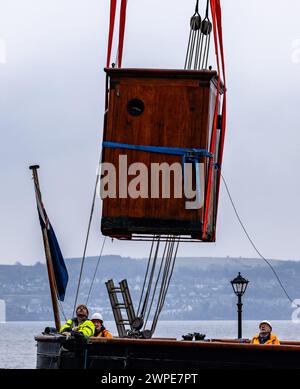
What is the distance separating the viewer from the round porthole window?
24.9m

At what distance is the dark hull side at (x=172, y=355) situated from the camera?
23.9 metres

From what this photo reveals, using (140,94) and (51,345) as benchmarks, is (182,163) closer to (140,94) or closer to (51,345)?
(140,94)

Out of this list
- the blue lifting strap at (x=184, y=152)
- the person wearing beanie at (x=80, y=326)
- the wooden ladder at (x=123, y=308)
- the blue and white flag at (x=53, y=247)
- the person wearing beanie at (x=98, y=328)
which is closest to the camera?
the blue lifting strap at (x=184, y=152)

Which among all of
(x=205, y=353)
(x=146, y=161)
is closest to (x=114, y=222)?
(x=146, y=161)

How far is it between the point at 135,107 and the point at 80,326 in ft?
12.8

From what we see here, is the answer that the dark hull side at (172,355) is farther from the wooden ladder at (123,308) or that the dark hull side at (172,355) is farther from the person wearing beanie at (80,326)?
the wooden ladder at (123,308)

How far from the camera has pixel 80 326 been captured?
2528cm

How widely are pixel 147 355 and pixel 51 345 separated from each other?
234cm

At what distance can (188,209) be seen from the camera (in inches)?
974

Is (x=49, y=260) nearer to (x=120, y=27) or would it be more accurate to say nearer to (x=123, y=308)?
(x=123, y=308)

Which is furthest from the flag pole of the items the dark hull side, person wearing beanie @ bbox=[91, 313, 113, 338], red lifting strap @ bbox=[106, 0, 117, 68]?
red lifting strap @ bbox=[106, 0, 117, 68]

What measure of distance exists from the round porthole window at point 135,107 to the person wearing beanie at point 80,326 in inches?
139

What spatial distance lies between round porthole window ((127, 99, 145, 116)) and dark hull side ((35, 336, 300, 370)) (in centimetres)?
385

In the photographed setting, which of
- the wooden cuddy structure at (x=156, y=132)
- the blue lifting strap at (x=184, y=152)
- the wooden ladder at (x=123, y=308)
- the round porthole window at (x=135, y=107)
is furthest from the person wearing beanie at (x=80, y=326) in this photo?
the round porthole window at (x=135, y=107)
